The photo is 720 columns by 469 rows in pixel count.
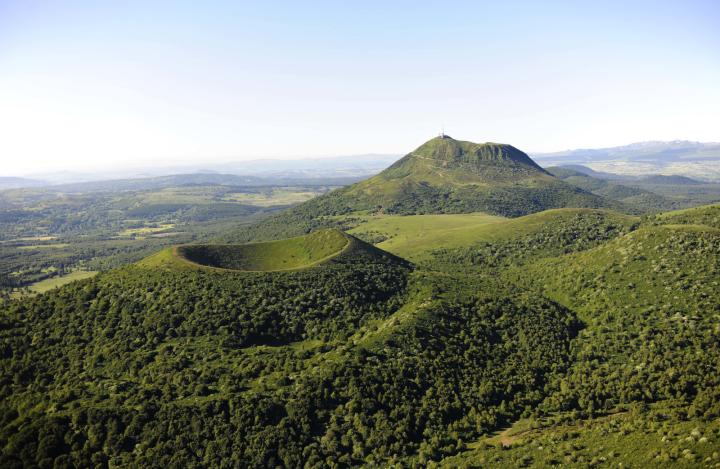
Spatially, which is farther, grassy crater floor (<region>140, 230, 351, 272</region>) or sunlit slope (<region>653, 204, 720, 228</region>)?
sunlit slope (<region>653, 204, 720, 228</region>)

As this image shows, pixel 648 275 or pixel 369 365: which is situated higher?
pixel 648 275

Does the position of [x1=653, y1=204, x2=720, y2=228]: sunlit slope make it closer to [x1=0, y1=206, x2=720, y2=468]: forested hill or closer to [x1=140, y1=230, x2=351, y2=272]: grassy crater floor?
[x1=0, y1=206, x2=720, y2=468]: forested hill

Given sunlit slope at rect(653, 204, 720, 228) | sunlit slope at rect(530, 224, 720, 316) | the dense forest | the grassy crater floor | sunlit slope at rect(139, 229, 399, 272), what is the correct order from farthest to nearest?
sunlit slope at rect(653, 204, 720, 228)
sunlit slope at rect(139, 229, 399, 272)
the grassy crater floor
sunlit slope at rect(530, 224, 720, 316)
the dense forest

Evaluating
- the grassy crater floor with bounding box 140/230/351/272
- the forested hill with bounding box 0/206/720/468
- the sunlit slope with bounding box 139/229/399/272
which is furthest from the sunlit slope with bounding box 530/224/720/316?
the grassy crater floor with bounding box 140/230/351/272

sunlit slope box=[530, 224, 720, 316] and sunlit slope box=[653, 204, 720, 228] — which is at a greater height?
sunlit slope box=[653, 204, 720, 228]

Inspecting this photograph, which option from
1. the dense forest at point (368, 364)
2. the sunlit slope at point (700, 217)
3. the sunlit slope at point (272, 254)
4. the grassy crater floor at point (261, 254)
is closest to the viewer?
the dense forest at point (368, 364)

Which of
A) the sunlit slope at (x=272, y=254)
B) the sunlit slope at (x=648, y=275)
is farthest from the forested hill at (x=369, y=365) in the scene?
the sunlit slope at (x=272, y=254)

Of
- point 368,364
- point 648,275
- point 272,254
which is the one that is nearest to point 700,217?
point 648,275

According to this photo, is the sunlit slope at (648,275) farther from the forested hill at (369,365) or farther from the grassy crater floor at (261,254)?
the grassy crater floor at (261,254)

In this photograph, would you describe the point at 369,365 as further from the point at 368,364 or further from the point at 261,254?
the point at 261,254
